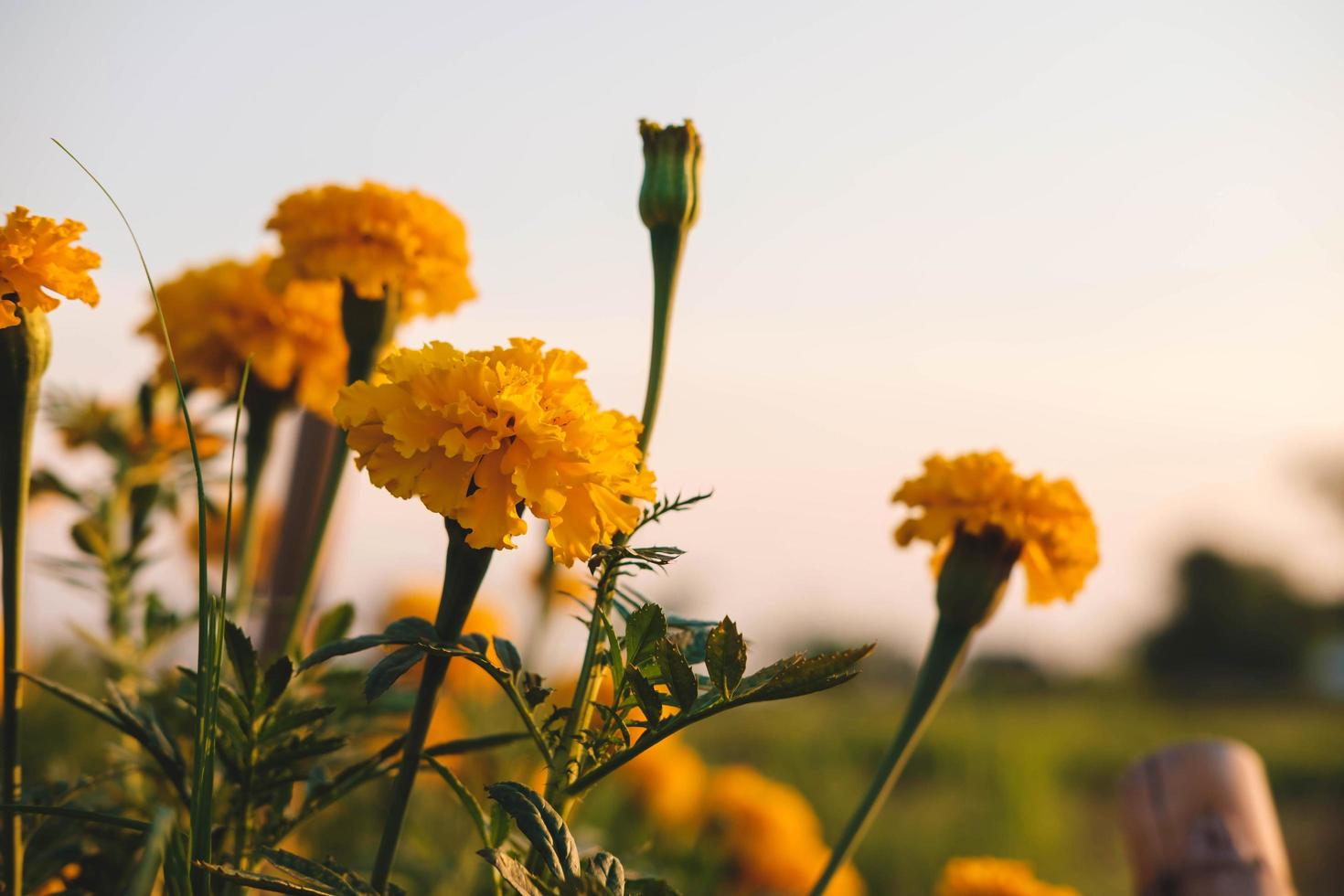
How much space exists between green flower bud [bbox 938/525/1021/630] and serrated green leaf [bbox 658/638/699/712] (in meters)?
0.38

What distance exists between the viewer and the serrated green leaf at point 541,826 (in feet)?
1.49

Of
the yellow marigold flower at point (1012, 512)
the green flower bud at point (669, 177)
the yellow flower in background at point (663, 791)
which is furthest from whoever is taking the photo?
the yellow flower in background at point (663, 791)

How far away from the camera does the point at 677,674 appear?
494 millimetres

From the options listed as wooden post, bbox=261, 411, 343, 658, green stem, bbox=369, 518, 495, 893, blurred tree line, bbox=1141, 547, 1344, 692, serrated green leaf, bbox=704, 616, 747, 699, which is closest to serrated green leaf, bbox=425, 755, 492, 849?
green stem, bbox=369, 518, 495, 893

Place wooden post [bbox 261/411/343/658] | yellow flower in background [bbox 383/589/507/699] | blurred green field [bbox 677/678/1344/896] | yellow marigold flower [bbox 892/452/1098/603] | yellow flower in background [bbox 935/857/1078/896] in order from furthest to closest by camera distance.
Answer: blurred green field [bbox 677/678/1344/896]
yellow flower in background [bbox 383/589/507/699]
wooden post [bbox 261/411/343/658]
yellow flower in background [bbox 935/857/1078/896]
yellow marigold flower [bbox 892/452/1098/603]

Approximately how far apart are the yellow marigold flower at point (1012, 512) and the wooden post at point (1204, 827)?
0.60m

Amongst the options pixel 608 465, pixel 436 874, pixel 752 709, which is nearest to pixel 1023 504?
pixel 608 465

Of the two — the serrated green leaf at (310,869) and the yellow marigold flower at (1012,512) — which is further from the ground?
the yellow marigold flower at (1012,512)

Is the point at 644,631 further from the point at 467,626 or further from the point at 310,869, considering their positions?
the point at 467,626

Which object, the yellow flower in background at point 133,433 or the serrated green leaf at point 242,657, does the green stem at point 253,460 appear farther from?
the serrated green leaf at point 242,657

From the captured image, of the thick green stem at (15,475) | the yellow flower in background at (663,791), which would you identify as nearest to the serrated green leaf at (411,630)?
the thick green stem at (15,475)

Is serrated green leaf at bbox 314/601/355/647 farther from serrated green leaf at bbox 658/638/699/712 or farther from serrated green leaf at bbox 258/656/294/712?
serrated green leaf at bbox 658/638/699/712

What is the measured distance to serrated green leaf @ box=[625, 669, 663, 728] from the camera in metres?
0.49

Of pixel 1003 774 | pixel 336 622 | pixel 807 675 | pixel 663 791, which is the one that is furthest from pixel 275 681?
pixel 1003 774
